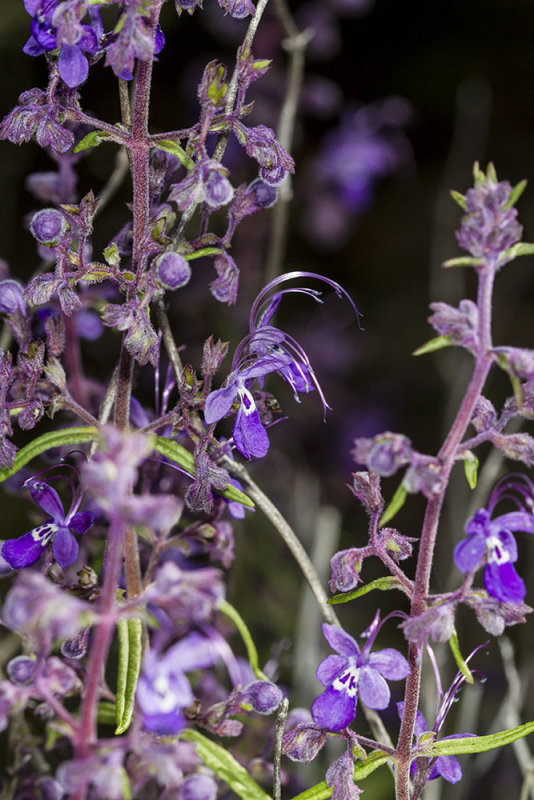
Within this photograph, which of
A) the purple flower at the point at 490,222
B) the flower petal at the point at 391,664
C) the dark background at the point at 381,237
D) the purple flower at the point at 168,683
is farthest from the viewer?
the dark background at the point at 381,237

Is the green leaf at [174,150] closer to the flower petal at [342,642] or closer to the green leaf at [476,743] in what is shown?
the flower petal at [342,642]

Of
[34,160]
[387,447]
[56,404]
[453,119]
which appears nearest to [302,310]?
[453,119]

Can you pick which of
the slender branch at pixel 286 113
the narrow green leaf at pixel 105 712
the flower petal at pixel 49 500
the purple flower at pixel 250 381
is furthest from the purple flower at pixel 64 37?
the narrow green leaf at pixel 105 712

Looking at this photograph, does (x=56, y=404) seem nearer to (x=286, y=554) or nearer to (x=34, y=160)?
(x=286, y=554)

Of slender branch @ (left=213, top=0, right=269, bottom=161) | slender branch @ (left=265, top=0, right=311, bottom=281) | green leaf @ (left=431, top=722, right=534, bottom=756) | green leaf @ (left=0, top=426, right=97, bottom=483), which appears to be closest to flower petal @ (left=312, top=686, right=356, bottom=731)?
green leaf @ (left=431, top=722, right=534, bottom=756)

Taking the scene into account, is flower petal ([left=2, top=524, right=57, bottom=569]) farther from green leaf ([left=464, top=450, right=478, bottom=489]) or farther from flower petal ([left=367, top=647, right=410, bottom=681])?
green leaf ([left=464, top=450, right=478, bottom=489])
